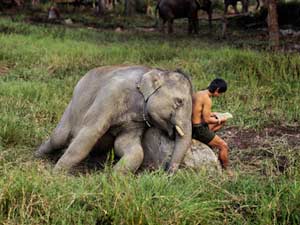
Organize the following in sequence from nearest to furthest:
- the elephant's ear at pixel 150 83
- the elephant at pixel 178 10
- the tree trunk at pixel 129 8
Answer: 1. the elephant's ear at pixel 150 83
2. the elephant at pixel 178 10
3. the tree trunk at pixel 129 8

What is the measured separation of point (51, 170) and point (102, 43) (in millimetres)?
6771

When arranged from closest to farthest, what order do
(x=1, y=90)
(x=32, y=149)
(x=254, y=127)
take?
(x=32, y=149)
(x=254, y=127)
(x=1, y=90)

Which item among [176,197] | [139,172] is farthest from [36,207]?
[139,172]

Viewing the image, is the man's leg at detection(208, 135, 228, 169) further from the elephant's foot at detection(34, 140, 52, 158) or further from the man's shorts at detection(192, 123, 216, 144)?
the elephant's foot at detection(34, 140, 52, 158)

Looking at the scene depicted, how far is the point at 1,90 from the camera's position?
628 cm

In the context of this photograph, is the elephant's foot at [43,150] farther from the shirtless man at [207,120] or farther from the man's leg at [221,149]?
the man's leg at [221,149]

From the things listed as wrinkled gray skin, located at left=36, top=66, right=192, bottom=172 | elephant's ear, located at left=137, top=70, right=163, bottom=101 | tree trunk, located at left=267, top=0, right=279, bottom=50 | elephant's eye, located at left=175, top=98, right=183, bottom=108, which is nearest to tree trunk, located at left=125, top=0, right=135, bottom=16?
tree trunk, located at left=267, top=0, right=279, bottom=50

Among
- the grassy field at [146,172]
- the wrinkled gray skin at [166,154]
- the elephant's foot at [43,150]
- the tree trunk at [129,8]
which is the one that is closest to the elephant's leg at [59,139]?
the elephant's foot at [43,150]

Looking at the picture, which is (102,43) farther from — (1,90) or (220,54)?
(1,90)

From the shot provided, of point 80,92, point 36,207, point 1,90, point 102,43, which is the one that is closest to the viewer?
point 36,207

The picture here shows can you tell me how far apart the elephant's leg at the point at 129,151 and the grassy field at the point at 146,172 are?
0.09 meters

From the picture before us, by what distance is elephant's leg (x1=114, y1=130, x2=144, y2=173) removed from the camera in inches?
152

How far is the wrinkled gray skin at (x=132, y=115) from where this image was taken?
3922mm

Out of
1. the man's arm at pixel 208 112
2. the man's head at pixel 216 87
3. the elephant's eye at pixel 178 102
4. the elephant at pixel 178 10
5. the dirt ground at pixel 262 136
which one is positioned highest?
the elephant at pixel 178 10
